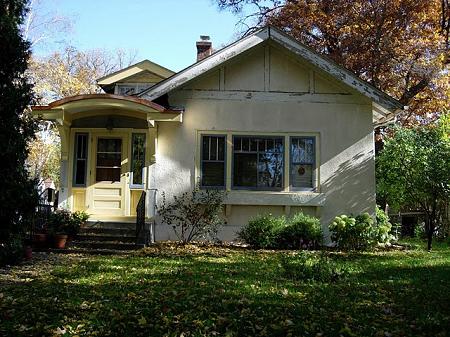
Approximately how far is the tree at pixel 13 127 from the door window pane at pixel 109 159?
4.18 metres

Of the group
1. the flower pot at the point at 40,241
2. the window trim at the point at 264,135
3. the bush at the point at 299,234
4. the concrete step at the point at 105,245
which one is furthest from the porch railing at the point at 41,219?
the bush at the point at 299,234

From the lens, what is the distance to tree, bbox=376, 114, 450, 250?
40.8 ft

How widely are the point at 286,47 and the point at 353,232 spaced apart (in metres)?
5.23

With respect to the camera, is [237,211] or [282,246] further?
[237,211]

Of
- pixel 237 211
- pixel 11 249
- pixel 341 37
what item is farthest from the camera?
pixel 341 37

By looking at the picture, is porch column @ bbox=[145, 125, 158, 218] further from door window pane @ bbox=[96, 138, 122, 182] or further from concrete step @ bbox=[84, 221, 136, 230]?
door window pane @ bbox=[96, 138, 122, 182]

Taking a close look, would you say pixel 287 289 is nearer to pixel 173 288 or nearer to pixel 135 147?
pixel 173 288

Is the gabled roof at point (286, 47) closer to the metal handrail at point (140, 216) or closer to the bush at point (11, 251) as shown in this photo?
the metal handrail at point (140, 216)

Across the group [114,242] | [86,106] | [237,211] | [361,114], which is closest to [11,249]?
[114,242]

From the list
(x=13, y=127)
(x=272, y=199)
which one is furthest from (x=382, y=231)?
(x=13, y=127)

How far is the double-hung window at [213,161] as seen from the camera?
12781mm

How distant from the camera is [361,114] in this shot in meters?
13.0

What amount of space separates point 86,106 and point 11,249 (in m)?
4.61

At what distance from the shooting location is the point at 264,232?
1161 centimetres
